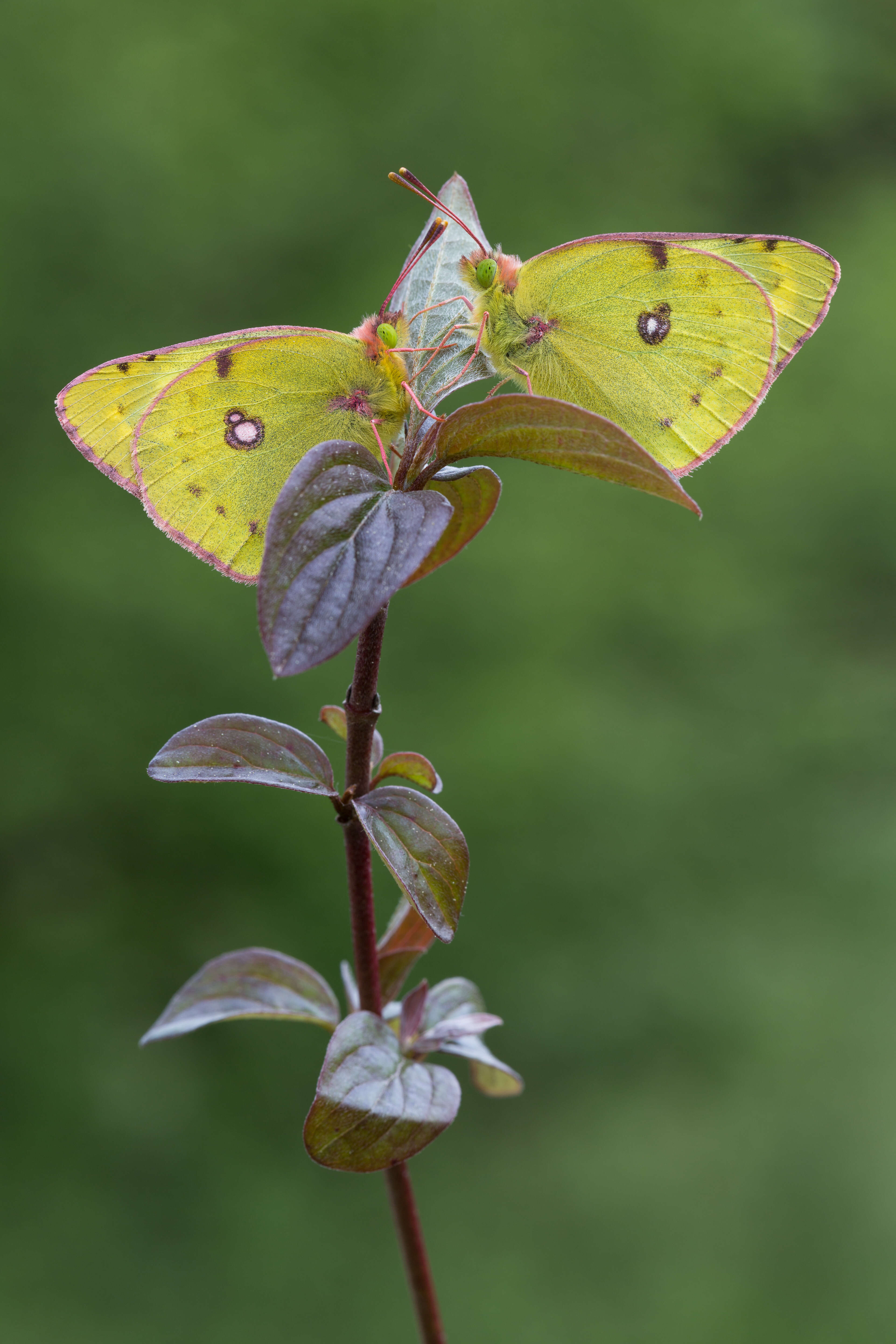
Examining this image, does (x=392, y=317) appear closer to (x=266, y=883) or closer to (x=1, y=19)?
(x=266, y=883)

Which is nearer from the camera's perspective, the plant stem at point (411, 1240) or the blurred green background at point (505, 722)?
the plant stem at point (411, 1240)

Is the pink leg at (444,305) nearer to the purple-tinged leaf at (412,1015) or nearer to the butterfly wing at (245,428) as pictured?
the butterfly wing at (245,428)

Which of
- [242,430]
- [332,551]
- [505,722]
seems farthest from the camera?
[505,722]

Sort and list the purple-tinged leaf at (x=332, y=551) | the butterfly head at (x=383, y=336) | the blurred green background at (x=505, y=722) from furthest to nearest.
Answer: the blurred green background at (x=505, y=722) → the butterfly head at (x=383, y=336) → the purple-tinged leaf at (x=332, y=551)

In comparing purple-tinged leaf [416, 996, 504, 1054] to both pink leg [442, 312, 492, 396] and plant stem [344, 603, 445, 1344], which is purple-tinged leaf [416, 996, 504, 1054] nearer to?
plant stem [344, 603, 445, 1344]

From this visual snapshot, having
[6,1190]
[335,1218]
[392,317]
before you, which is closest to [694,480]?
[392,317]

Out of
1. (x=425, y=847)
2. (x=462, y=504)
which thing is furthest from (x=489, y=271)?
(x=425, y=847)

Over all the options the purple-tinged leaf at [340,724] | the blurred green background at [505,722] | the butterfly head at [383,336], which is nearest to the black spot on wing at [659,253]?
the butterfly head at [383,336]

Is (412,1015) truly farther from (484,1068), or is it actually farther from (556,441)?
(556,441)
